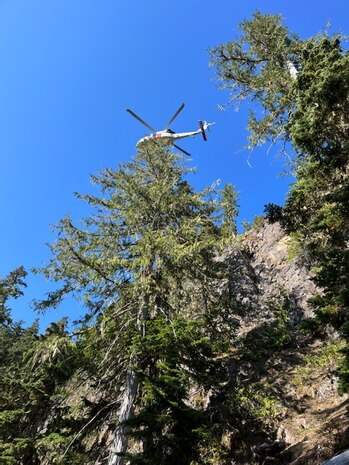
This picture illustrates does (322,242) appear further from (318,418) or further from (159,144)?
(159,144)

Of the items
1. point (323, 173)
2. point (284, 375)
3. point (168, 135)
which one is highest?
point (168, 135)

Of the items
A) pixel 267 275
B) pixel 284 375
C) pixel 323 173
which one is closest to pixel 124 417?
pixel 284 375

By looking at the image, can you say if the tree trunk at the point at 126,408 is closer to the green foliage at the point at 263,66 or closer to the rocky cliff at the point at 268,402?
the rocky cliff at the point at 268,402

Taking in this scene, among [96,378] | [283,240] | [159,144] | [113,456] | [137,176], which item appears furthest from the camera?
[283,240]

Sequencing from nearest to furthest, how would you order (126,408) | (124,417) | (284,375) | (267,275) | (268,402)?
(124,417) → (126,408) → (268,402) → (284,375) → (267,275)

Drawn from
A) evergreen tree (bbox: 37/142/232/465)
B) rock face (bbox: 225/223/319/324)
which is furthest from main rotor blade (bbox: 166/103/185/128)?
rock face (bbox: 225/223/319/324)

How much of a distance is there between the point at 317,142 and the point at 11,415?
10713mm

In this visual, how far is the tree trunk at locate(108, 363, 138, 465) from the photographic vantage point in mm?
8516

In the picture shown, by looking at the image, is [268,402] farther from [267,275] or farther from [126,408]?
[267,275]

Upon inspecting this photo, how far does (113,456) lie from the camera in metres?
8.56

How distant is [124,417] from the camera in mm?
9047

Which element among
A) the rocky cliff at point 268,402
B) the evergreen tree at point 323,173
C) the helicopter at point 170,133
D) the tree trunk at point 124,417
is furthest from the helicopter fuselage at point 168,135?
the tree trunk at point 124,417

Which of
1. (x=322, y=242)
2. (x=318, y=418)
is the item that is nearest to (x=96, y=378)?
(x=318, y=418)

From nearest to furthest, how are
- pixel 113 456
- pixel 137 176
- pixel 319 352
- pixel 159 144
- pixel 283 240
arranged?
pixel 113 456, pixel 319 352, pixel 137 176, pixel 159 144, pixel 283 240
